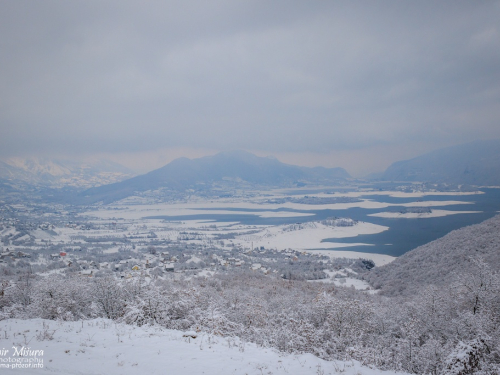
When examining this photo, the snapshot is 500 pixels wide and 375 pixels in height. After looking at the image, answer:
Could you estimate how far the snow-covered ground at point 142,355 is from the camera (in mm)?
5922

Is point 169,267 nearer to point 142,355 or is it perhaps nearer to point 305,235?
point 142,355

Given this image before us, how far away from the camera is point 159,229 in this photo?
72562mm

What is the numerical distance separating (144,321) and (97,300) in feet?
13.0

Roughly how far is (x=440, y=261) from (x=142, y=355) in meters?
28.2

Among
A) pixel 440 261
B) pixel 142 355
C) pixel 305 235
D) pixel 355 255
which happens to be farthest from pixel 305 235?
pixel 142 355

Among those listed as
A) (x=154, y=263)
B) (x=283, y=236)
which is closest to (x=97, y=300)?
(x=154, y=263)

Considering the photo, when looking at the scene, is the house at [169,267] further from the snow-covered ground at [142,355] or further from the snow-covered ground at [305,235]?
the snow-covered ground at [142,355]

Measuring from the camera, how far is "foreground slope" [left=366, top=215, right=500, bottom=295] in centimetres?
2281

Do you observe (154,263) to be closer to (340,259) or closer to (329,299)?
(340,259)

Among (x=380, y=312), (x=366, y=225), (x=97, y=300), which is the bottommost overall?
(x=366, y=225)

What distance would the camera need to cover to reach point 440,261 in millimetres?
26547

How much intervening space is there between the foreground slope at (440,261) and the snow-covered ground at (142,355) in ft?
58.6

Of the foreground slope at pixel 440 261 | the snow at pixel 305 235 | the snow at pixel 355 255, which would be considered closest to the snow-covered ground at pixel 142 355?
the foreground slope at pixel 440 261

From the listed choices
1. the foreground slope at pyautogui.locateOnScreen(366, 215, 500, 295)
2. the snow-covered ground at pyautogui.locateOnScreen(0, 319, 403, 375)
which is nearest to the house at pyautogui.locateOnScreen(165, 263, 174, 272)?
the foreground slope at pyautogui.locateOnScreen(366, 215, 500, 295)
